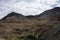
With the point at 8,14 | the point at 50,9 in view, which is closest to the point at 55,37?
the point at 50,9

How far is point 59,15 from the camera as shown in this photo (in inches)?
3593

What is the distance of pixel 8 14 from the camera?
110 meters

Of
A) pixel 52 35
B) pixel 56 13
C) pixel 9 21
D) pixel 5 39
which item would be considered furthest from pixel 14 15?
pixel 52 35

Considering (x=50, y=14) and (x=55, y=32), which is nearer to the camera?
(x=55, y=32)

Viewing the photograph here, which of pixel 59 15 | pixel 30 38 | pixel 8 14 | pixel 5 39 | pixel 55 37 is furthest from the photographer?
pixel 8 14

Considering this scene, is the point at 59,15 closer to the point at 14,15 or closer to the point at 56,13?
the point at 56,13

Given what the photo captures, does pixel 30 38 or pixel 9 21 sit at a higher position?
pixel 30 38

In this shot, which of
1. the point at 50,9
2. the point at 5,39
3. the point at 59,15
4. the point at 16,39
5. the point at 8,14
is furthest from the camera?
the point at 8,14

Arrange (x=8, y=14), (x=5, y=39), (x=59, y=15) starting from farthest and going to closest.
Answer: (x=8, y=14), (x=59, y=15), (x=5, y=39)

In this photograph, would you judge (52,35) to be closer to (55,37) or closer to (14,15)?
(55,37)

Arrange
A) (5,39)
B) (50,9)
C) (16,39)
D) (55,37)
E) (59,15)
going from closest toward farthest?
(55,37), (16,39), (5,39), (59,15), (50,9)

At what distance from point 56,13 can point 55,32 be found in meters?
55.7

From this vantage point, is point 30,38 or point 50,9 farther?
point 50,9

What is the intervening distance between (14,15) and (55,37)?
67687 mm
